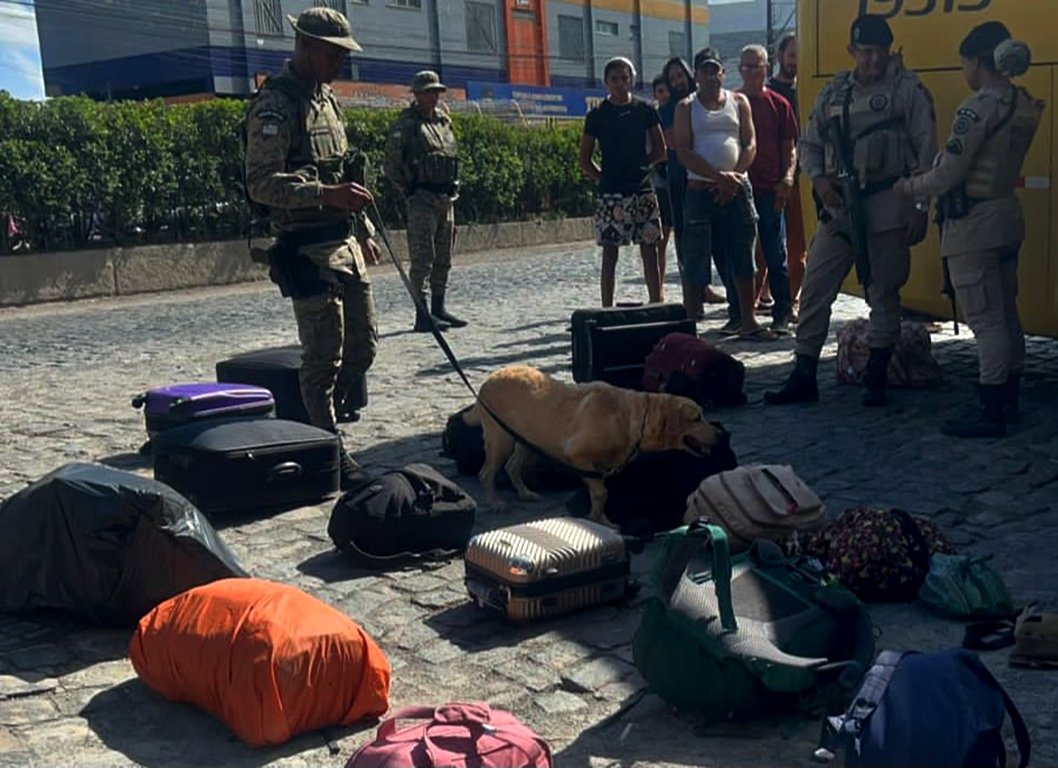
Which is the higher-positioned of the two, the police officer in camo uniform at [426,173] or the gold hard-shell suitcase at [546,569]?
the police officer in camo uniform at [426,173]

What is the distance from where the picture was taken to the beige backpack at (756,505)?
4.46 m

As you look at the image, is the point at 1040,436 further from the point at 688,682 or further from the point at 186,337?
the point at 186,337

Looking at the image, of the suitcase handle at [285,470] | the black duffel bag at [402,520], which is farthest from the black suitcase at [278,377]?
the black duffel bag at [402,520]

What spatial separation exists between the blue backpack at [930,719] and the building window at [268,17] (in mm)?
37614

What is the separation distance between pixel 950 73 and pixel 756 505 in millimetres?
3834

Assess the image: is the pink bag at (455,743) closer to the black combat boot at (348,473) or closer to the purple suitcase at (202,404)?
the black combat boot at (348,473)

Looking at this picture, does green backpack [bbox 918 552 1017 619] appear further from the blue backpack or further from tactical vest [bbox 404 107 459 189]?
tactical vest [bbox 404 107 459 189]

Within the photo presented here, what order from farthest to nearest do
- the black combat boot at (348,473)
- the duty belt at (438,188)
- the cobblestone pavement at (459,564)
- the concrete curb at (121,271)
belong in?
the concrete curb at (121,271)
the duty belt at (438,188)
the black combat boot at (348,473)
the cobblestone pavement at (459,564)

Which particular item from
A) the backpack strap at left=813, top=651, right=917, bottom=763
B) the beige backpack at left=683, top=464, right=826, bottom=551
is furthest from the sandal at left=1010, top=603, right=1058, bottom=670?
the beige backpack at left=683, top=464, right=826, bottom=551

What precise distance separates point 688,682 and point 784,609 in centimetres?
36

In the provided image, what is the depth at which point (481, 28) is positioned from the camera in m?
44.9

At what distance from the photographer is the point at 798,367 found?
24.2ft

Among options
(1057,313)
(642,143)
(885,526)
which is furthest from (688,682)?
Answer: (642,143)

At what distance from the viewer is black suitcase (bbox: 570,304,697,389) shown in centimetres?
755
